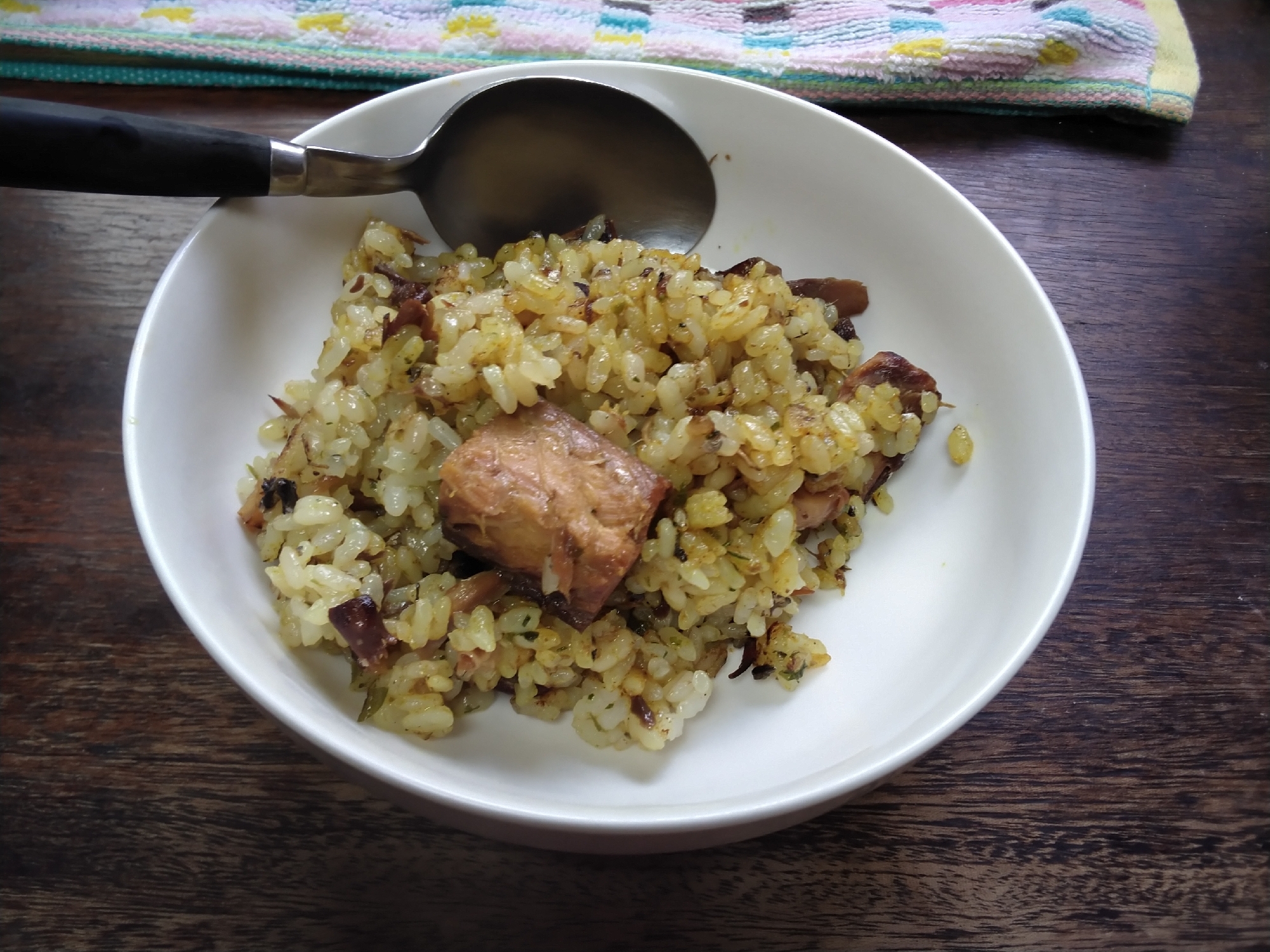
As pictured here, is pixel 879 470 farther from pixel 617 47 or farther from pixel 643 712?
pixel 617 47

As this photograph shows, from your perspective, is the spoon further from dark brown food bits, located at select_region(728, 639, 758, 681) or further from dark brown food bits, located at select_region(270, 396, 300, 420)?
dark brown food bits, located at select_region(728, 639, 758, 681)

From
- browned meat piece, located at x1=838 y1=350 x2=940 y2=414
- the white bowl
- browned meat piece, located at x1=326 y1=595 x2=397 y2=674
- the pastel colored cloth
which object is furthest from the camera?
the pastel colored cloth

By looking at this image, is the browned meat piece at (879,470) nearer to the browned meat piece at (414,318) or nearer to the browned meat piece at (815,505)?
the browned meat piece at (815,505)

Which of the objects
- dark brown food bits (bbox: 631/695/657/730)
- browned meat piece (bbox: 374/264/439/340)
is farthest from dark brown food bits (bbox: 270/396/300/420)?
dark brown food bits (bbox: 631/695/657/730)

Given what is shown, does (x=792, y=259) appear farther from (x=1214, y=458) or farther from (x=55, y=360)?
(x=55, y=360)

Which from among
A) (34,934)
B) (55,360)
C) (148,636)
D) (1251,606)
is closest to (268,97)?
(55,360)

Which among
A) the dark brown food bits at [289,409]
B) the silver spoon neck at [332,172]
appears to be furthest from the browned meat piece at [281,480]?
the silver spoon neck at [332,172]
